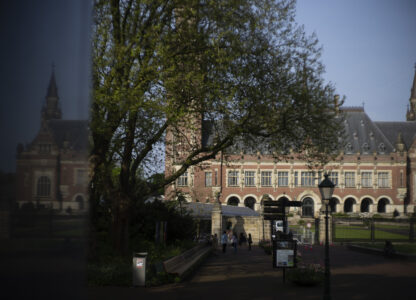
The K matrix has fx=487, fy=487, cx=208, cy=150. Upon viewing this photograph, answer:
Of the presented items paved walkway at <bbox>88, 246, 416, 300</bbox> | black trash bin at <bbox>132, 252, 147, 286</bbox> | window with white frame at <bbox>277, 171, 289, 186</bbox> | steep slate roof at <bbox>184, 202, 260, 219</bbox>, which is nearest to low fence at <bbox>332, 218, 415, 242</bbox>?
steep slate roof at <bbox>184, 202, 260, 219</bbox>

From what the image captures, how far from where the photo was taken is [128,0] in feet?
54.6

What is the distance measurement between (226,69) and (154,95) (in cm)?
243

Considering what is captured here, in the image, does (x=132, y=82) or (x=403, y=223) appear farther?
(x=403, y=223)

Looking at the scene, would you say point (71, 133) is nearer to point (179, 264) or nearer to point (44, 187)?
point (44, 187)

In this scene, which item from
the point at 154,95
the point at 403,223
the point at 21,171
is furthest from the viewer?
the point at 403,223

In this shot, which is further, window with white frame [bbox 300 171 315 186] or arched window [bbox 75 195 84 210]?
window with white frame [bbox 300 171 315 186]

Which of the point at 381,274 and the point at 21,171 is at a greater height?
the point at 21,171

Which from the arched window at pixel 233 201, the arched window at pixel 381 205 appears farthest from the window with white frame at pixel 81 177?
the arched window at pixel 381 205

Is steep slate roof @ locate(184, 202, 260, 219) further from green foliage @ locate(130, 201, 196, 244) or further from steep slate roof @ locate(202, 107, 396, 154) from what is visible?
steep slate roof @ locate(202, 107, 396, 154)

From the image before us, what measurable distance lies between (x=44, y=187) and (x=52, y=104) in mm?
251

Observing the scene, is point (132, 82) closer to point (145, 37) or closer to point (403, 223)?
point (145, 37)

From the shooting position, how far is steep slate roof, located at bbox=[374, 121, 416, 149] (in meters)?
74.4

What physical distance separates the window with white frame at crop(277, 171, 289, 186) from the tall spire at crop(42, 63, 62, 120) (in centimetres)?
7109

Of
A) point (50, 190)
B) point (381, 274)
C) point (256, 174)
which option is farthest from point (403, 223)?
point (50, 190)
